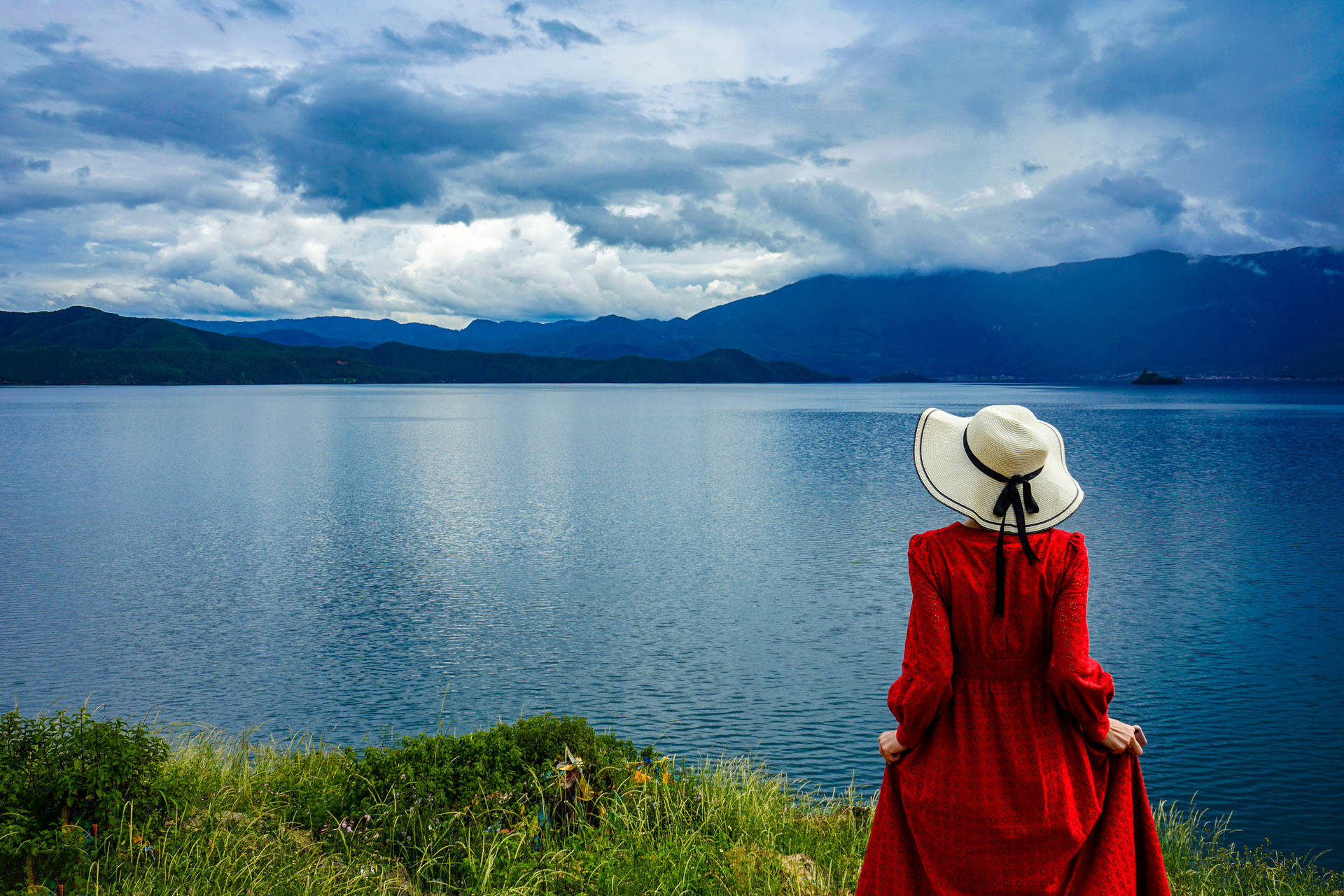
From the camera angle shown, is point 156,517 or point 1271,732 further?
point 156,517

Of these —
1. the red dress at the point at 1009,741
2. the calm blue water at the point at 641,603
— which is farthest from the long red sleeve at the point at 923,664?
the calm blue water at the point at 641,603

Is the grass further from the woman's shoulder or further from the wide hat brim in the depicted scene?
the wide hat brim

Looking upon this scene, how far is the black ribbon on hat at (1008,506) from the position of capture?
428cm

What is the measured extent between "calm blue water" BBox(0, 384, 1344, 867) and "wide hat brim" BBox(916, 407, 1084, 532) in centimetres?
1269

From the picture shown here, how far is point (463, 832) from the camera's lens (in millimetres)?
8023

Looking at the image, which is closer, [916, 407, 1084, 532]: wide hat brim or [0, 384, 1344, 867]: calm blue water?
[916, 407, 1084, 532]: wide hat brim

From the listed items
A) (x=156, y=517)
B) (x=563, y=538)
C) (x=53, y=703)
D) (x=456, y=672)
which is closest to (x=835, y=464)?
(x=563, y=538)

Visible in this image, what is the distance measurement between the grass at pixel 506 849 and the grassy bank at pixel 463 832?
20 mm

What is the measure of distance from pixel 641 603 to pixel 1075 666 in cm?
2346

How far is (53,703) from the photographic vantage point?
63.5 feet

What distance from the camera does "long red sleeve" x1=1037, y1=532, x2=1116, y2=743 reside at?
4125 mm

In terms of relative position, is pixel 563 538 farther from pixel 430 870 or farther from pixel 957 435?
pixel 957 435

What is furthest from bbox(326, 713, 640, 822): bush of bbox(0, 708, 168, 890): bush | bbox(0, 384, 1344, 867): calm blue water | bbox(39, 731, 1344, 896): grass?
bbox(0, 384, 1344, 867): calm blue water

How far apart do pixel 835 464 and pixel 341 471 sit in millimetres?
34095
